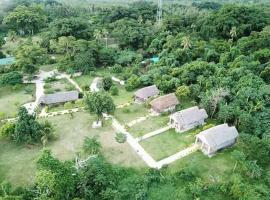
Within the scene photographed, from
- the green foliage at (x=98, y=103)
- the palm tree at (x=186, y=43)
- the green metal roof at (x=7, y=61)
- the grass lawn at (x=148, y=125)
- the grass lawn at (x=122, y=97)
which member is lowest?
the grass lawn at (x=148, y=125)

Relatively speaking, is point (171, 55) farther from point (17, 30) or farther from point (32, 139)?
point (17, 30)

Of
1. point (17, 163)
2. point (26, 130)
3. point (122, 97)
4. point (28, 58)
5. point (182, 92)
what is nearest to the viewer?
point (17, 163)

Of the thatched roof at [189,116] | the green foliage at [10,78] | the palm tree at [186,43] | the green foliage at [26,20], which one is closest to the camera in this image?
the thatched roof at [189,116]

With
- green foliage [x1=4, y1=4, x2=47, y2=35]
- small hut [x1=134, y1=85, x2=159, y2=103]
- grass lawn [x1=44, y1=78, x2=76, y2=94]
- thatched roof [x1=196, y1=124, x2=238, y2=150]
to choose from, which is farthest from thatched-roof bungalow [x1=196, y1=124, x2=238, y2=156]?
green foliage [x1=4, y1=4, x2=47, y2=35]

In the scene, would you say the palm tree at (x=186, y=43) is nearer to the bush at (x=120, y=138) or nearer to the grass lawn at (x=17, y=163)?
the bush at (x=120, y=138)

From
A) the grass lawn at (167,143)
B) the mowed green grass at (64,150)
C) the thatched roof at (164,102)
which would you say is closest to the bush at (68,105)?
the mowed green grass at (64,150)

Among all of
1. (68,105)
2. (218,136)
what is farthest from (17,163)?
(218,136)

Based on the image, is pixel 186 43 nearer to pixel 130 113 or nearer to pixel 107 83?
pixel 107 83
